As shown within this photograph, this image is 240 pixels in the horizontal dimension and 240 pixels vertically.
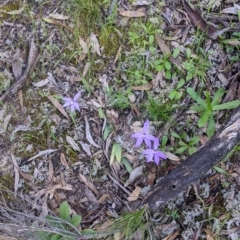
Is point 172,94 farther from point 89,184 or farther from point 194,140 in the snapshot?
point 89,184

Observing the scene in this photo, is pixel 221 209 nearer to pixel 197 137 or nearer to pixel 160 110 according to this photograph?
pixel 197 137

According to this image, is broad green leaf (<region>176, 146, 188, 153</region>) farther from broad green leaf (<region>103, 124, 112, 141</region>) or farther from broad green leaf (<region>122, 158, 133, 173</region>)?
broad green leaf (<region>103, 124, 112, 141</region>)

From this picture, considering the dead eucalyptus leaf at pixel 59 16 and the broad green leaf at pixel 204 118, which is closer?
the broad green leaf at pixel 204 118

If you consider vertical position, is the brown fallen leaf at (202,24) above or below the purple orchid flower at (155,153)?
above

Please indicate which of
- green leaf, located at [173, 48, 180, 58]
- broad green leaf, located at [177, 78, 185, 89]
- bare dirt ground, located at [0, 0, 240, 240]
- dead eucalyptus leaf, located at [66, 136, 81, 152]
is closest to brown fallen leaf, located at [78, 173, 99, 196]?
bare dirt ground, located at [0, 0, 240, 240]

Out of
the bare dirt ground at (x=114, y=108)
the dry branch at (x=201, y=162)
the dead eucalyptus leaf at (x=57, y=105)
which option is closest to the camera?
the dry branch at (x=201, y=162)

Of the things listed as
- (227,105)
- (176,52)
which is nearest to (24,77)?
(176,52)

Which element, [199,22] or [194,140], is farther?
[199,22]

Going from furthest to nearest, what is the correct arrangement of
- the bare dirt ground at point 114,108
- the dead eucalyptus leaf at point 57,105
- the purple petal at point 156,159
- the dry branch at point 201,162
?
the dead eucalyptus leaf at point 57,105, the bare dirt ground at point 114,108, the purple petal at point 156,159, the dry branch at point 201,162

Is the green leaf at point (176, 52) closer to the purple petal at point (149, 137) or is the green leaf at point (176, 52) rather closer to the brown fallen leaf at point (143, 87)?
the brown fallen leaf at point (143, 87)

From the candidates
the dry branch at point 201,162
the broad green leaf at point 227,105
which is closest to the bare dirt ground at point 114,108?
the broad green leaf at point 227,105
